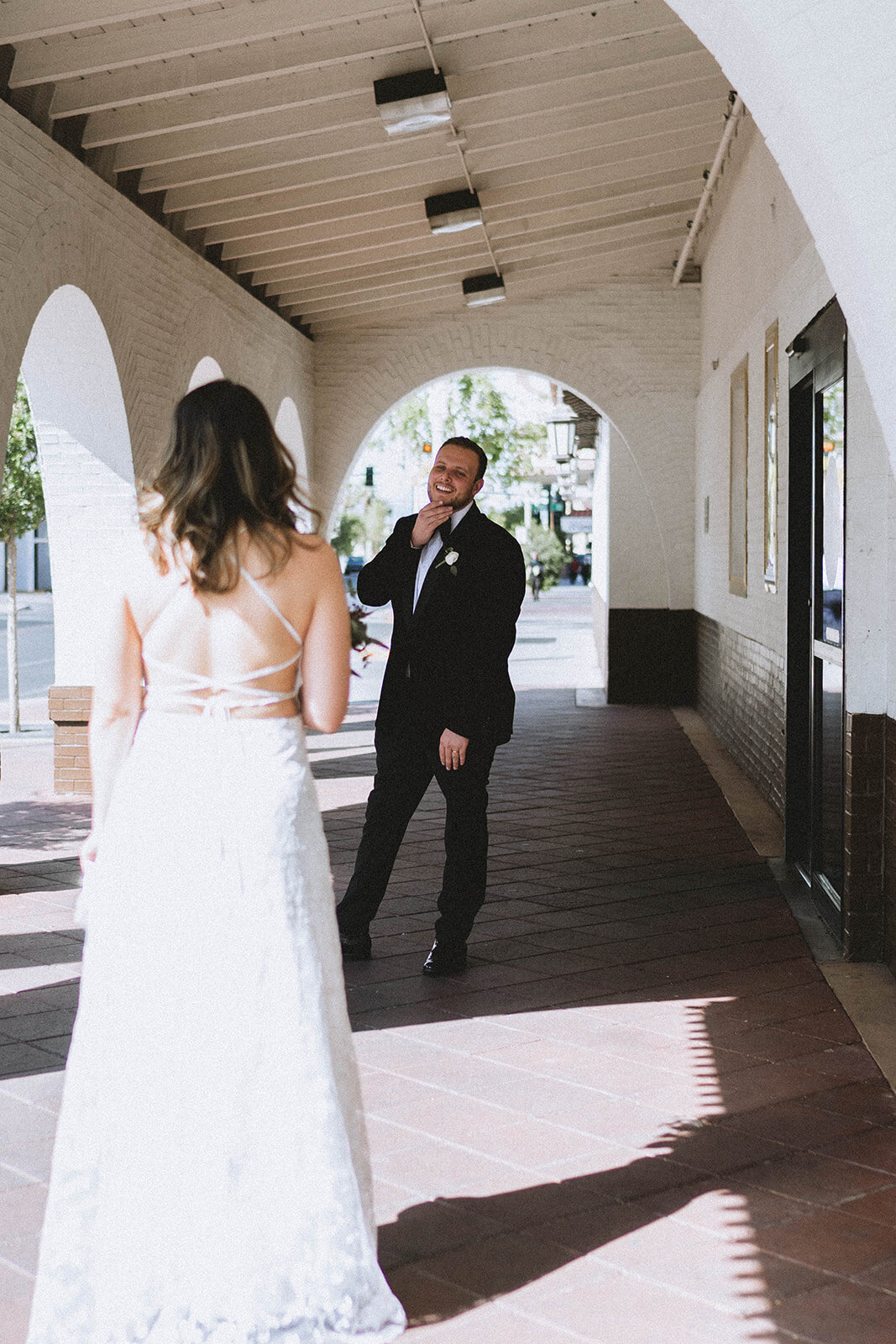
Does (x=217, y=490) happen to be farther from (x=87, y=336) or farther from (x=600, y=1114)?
(x=87, y=336)

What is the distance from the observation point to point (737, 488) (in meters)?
10.3

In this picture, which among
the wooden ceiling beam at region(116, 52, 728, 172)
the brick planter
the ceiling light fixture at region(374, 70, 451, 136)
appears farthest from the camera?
the brick planter

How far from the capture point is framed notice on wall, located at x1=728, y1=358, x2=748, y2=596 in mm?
9773

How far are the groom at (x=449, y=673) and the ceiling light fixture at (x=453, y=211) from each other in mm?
4954

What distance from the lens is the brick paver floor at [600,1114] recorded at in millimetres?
2705

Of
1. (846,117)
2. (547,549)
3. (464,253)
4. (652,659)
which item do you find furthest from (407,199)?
(547,549)

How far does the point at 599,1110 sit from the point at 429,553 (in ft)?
6.29

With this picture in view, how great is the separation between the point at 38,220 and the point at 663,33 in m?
3.42

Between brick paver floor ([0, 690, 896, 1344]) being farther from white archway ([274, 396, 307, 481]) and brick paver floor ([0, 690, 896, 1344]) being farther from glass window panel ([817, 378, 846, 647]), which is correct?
→ white archway ([274, 396, 307, 481])

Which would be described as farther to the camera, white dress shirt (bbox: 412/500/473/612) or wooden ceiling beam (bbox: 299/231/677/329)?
wooden ceiling beam (bbox: 299/231/677/329)

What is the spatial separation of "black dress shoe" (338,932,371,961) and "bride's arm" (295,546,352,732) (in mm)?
2561

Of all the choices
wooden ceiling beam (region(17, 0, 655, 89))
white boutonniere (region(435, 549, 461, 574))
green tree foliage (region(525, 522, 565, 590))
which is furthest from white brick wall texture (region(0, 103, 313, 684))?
green tree foliage (region(525, 522, 565, 590))

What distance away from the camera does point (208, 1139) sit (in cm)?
243

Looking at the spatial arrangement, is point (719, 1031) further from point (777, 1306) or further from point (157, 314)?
point (157, 314)
